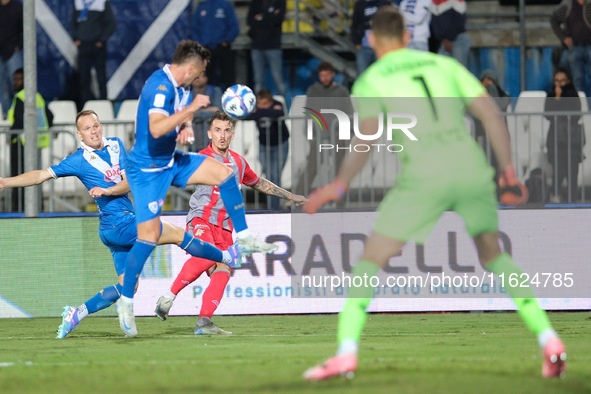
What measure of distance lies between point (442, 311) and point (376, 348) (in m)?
4.66

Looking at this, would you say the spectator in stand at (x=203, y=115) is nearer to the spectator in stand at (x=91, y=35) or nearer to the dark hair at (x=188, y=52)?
the spectator in stand at (x=91, y=35)

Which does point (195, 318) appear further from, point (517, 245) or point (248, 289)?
point (517, 245)

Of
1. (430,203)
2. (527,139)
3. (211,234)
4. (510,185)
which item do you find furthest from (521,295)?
(527,139)

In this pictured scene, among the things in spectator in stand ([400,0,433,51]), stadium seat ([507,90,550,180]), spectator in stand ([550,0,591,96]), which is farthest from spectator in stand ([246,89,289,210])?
spectator in stand ([550,0,591,96])

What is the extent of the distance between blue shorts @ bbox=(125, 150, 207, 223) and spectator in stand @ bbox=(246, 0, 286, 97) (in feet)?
27.8

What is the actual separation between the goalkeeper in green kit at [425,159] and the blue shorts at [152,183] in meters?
2.95

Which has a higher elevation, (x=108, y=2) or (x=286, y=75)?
(x=108, y=2)

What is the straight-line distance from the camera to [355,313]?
19.6ft

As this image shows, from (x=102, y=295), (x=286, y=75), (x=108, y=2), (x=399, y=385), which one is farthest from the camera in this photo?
(x=286, y=75)

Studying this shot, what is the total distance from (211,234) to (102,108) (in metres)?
7.72

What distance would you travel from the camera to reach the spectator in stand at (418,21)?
1662cm

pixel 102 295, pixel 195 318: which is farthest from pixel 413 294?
pixel 102 295

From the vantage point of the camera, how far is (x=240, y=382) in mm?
6000

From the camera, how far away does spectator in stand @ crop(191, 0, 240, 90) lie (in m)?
17.3
